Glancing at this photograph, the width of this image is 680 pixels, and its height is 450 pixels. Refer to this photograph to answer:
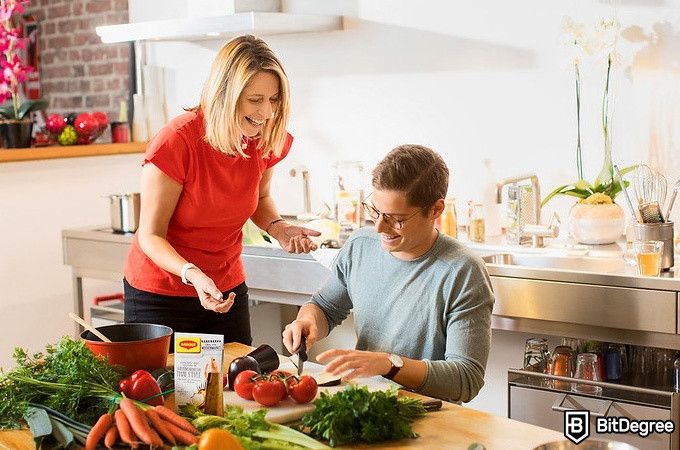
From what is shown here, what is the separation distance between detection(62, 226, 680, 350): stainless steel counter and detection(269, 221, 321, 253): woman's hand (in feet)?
2.29

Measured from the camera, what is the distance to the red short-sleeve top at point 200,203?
283 cm

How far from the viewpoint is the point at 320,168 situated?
455 centimetres

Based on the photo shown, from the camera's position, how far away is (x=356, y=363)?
2127 millimetres

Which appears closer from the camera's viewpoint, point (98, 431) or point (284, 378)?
point (98, 431)

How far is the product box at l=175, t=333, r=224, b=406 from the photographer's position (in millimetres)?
2098

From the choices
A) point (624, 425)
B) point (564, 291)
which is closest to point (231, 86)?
point (564, 291)

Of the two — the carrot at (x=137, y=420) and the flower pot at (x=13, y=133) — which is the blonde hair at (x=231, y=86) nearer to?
A: the carrot at (x=137, y=420)

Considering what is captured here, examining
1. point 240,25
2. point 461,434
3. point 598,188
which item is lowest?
point 461,434

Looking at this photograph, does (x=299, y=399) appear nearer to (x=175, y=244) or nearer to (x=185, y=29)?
(x=175, y=244)

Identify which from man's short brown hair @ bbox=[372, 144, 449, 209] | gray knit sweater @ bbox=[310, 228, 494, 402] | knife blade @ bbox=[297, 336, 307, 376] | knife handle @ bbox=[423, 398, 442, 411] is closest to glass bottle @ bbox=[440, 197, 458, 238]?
gray knit sweater @ bbox=[310, 228, 494, 402]

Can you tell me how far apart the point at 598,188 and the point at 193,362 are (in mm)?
2005

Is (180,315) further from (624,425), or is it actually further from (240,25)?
(240,25)

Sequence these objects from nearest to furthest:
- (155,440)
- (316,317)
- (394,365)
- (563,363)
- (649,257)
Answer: (155,440)
(394,365)
(316,317)
(649,257)
(563,363)

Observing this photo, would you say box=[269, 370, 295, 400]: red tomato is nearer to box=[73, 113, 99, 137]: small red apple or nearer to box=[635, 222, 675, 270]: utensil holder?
box=[635, 222, 675, 270]: utensil holder
